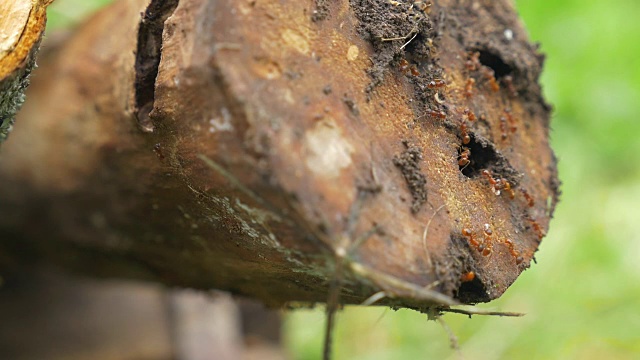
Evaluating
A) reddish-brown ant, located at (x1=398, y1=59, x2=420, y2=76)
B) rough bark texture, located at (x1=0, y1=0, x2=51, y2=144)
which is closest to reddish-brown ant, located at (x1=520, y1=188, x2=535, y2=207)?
reddish-brown ant, located at (x1=398, y1=59, x2=420, y2=76)

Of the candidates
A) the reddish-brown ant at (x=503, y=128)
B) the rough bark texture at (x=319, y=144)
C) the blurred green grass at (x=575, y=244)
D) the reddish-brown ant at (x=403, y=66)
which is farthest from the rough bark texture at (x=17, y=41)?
the blurred green grass at (x=575, y=244)

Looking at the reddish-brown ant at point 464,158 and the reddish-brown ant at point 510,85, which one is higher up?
the reddish-brown ant at point 510,85

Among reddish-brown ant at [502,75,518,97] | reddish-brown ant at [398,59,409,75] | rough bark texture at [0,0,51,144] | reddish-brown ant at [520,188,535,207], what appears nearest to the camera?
rough bark texture at [0,0,51,144]

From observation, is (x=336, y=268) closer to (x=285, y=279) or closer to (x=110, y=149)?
(x=285, y=279)

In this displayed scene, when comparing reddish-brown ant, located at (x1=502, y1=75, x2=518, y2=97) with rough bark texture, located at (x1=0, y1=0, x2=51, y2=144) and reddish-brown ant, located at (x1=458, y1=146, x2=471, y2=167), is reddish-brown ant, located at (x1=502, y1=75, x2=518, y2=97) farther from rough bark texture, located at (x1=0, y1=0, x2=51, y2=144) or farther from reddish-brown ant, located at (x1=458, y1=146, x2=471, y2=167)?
rough bark texture, located at (x1=0, y1=0, x2=51, y2=144)

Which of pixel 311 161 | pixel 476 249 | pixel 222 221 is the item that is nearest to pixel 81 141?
pixel 222 221

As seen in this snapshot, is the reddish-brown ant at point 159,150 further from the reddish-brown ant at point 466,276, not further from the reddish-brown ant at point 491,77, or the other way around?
the reddish-brown ant at point 491,77

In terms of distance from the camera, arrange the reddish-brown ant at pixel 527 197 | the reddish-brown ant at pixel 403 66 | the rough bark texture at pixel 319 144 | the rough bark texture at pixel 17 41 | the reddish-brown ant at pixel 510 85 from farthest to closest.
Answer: the reddish-brown ant at pixel 510 85, the reddish-brown ant at pixel 527 197, the reddish-brown ant at pixel 403 66, the rough bark texture at pixel 17 41, the rough bark texture at pixel 319 144
